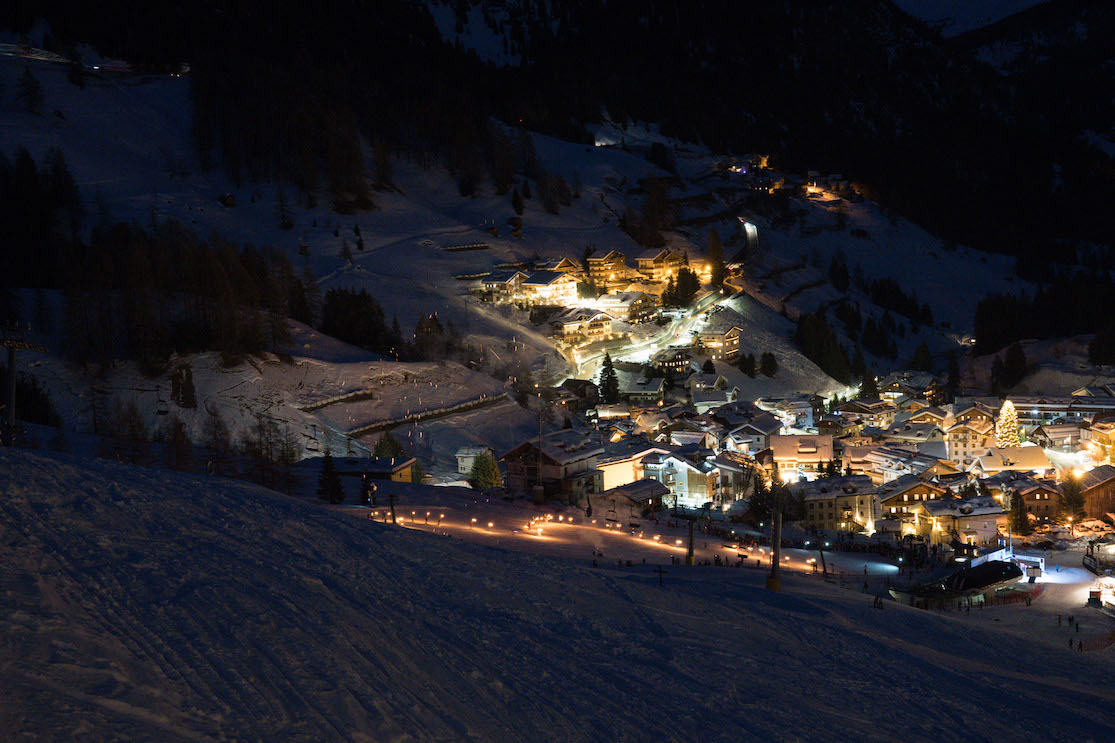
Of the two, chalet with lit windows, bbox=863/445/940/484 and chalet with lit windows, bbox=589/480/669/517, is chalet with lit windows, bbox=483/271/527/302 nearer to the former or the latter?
chalet with lit windows, bbox=863/445/940/484

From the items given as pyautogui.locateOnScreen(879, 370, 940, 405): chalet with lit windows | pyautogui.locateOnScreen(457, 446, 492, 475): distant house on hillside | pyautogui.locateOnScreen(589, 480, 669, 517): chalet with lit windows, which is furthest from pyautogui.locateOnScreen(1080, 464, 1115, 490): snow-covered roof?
pyautogui.locateOnScreen(457, 446, 492, 475): distant house on hillside

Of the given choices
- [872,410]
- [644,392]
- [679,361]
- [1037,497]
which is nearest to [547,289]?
[679,361]

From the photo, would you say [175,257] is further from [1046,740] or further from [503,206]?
[1046,740]

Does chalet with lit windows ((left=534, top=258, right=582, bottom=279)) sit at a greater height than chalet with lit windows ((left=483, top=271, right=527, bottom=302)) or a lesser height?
greater

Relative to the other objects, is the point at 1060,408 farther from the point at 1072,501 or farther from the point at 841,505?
the point at 841,505

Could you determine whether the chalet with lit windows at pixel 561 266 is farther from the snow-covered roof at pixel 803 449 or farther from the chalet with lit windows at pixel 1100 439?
the chalet with lit windows at pixel 1100 439

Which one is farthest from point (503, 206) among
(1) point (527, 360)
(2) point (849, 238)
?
(2) point (849, 238)

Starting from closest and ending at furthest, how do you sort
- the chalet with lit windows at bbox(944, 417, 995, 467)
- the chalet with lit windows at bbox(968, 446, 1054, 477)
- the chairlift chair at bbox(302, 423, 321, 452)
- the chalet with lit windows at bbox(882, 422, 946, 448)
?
the chairlift chair at bbox(302, 423, 321, 452)
the chalet with lit windows at bbox(968, 446, 1054, 477)
the chalet with lit windows at bbox(882, 422, 946, 448)
the chalet with lit windows at bbox(944, 417, 995, 467)
